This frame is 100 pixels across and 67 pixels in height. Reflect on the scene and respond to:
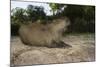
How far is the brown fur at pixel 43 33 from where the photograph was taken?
2.66 meters

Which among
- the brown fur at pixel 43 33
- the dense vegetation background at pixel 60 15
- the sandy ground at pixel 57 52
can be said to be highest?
the dense vegetation background at pixel 60 15

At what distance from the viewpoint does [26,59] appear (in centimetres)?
264

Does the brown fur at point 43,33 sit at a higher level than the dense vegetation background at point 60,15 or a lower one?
lower

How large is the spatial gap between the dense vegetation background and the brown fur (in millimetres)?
78

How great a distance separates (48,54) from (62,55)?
0.24 metres

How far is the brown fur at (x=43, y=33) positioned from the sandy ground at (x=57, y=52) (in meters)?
0.08

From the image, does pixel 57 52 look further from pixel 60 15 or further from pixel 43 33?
pixel 60 15

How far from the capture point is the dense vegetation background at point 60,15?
8.55 ft

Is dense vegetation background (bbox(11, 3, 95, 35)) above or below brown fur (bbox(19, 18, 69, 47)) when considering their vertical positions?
above

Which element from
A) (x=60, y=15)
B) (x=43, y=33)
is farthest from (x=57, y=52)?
(x=60, y=15)

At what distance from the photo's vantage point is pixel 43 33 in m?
2.74

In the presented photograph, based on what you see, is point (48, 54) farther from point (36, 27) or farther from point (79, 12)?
point (79, 12)

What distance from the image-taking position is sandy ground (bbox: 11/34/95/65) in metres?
2.60
